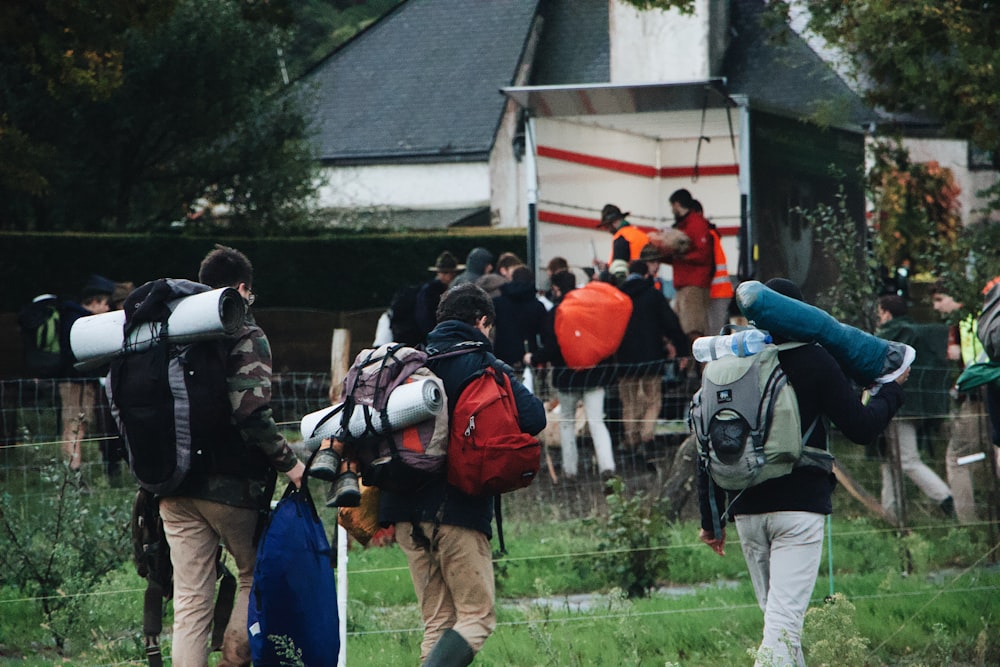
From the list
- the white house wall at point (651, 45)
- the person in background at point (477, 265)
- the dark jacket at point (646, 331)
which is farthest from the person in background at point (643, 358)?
the white house wall at point (651, 45)

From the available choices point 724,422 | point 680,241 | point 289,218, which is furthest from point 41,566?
point 289,218

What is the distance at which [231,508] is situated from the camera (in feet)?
18.7

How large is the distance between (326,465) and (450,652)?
2.79ft

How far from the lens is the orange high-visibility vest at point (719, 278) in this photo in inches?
571

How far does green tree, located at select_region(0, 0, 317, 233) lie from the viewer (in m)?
23.1

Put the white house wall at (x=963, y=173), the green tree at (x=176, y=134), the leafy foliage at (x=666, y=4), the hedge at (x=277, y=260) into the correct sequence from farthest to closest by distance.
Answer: the white house wall at (x=963, y=173)
the green tree at (x=176, y=134)
the hedge at (x=277, y=260)
the leafy foliage at (x=666, y=4)

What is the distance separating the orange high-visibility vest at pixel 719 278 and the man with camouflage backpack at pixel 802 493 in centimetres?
885

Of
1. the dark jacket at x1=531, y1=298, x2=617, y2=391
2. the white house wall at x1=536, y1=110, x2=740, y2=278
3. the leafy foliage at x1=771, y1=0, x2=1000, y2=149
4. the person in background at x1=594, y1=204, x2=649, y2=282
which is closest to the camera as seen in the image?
the leafy foliage at x1=771, y1=0, x2=1000, y2=149

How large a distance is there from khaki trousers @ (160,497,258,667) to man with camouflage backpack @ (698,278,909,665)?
195 cm

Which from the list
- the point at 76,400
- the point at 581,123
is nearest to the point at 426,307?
the point at 76,400

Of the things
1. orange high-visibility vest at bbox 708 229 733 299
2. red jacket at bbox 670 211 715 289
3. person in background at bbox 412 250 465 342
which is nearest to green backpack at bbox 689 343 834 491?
person in background at bbox 412 250 465 342

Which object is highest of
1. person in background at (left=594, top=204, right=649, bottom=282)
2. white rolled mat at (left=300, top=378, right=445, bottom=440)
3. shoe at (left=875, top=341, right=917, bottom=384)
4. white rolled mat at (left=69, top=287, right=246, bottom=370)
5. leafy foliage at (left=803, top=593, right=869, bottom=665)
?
person in background at (left=594, top=204, right=649, bottom=282)

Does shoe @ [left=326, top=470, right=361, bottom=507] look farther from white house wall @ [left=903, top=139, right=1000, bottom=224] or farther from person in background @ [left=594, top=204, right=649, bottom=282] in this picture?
white house wall @ [left=903, top=139, right=1000, bottom=224]

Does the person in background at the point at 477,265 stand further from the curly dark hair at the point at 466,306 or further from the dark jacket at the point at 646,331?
the curly dark hair at the point at 466,306
